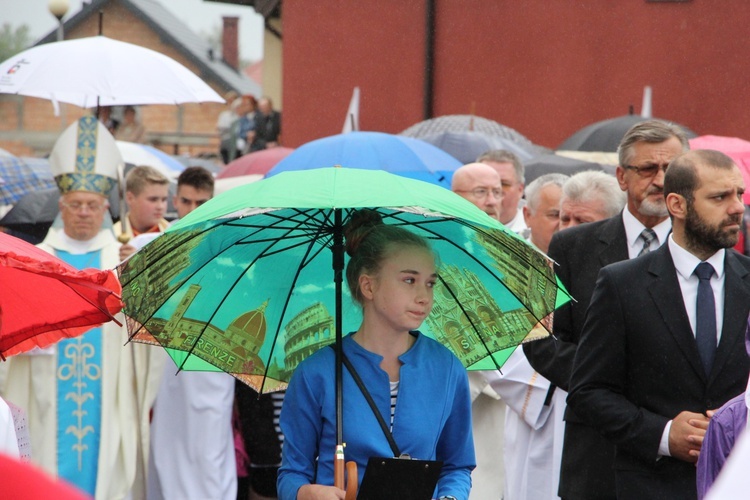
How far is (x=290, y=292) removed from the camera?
4.66 meters

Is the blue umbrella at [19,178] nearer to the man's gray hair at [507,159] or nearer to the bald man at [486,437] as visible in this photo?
the man's gray hair at [507,159]

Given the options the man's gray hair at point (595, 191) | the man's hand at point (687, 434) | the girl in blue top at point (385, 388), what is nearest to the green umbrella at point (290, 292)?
the girl in blue top at point (385, 388)

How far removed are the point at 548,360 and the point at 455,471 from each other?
1585 millimetres

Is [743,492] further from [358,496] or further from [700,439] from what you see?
[700,439]

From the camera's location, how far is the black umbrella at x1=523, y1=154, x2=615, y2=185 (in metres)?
10.7

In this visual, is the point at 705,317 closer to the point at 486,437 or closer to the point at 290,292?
the point at 290,292

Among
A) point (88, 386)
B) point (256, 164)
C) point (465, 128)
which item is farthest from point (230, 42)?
point (88, 386)

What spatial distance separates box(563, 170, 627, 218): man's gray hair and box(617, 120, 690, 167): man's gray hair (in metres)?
1.10

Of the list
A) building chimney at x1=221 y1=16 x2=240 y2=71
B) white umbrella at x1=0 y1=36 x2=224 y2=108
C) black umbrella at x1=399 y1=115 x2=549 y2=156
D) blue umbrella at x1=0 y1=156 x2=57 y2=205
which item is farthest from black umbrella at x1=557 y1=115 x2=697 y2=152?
building chimney at x1=221 y1=16 x2=240 y2=71

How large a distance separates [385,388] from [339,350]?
0.62 ft

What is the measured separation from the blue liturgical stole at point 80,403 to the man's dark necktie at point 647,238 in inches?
163

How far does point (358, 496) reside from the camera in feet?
12.8

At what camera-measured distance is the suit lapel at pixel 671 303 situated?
4.69 metres

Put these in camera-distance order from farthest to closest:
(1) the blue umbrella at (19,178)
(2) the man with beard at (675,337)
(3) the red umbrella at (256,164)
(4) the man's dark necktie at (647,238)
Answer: (1) the blue umbrella at (19,178) → (3) the red umbrella at (256,164) → (4) the man's dark necktie at (647,238) → (2) the man with beard at (675,337)
